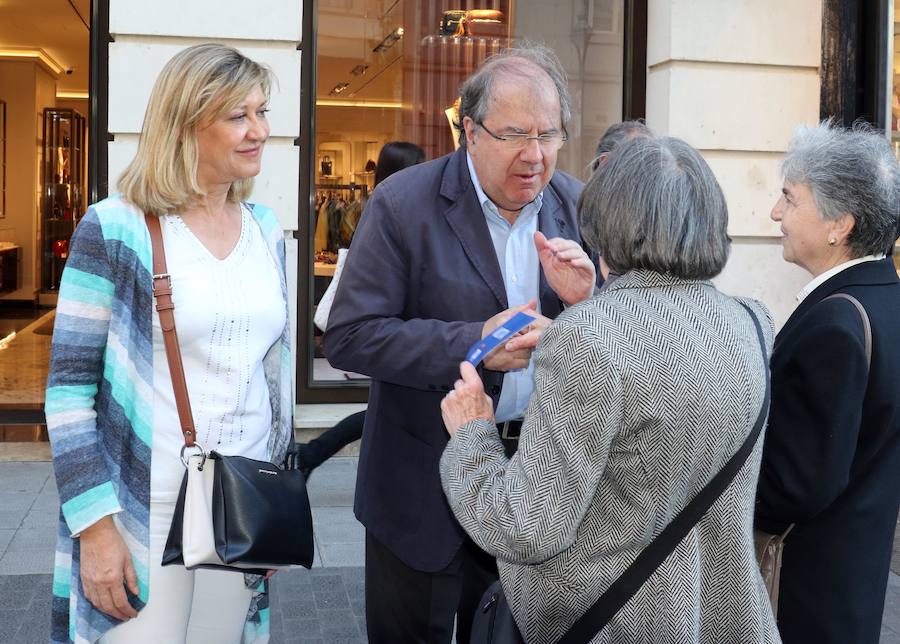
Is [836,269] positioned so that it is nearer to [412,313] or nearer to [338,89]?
[412,313]

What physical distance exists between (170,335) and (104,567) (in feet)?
1.78

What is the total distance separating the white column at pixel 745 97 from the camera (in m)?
7.38

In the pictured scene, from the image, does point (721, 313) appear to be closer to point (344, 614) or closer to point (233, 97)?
point (233, 97)

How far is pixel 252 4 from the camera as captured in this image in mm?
6852

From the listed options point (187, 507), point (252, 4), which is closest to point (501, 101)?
point (187, 507)

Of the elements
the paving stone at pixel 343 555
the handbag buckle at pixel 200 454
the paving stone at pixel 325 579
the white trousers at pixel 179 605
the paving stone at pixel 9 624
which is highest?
the handbag buckle at pixel 200 454

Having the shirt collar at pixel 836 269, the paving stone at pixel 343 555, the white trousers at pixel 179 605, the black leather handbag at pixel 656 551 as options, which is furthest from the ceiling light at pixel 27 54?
the black leather handbag at pixel 656 551

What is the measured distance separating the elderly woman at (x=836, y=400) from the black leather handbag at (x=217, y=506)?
1.18 metres

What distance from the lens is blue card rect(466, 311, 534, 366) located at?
2.27m

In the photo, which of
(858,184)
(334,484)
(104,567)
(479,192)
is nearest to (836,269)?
(858,184)

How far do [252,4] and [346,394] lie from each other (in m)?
2.74

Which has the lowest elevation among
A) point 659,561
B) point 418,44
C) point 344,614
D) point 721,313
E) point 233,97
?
point 344,614

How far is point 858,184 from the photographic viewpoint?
9.14 feet

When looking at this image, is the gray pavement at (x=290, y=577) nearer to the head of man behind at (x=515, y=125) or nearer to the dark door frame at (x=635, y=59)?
the head of man behind at (x=515, y=125)
